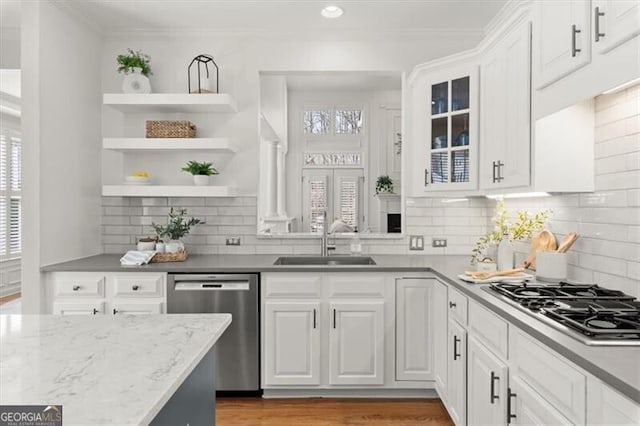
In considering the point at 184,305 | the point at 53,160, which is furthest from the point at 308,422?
the point at 53,160

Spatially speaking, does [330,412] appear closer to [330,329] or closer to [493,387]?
[330,329]

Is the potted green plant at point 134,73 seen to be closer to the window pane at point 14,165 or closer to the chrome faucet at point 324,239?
the chrome faucet at point 324,239

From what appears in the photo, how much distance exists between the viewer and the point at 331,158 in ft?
20.4

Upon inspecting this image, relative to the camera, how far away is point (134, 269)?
9.77 ft

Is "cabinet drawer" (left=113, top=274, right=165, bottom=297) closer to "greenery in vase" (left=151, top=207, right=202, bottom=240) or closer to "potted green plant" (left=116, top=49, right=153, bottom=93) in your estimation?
"greenery in vase" (left=151, top=207, right=202, bottom=240)

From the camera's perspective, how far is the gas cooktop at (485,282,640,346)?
133 cm

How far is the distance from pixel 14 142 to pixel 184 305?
19.2ft

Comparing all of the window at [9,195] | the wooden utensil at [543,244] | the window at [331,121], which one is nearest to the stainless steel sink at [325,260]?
the wooden utensil at [543,244]

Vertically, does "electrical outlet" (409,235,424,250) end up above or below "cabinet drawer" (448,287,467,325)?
above

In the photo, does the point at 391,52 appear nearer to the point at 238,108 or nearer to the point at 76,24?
the point at 238,108

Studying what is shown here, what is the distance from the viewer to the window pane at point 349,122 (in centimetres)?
621

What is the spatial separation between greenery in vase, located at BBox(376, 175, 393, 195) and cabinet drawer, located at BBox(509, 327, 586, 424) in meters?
4.27

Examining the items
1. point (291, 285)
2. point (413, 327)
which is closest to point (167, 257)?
point (291, 285)

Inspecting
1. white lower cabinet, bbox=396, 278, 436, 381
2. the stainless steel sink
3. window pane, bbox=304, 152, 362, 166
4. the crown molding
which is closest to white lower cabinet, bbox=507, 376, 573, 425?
white lower cabinet, bbox=396, 278, 436, 381
